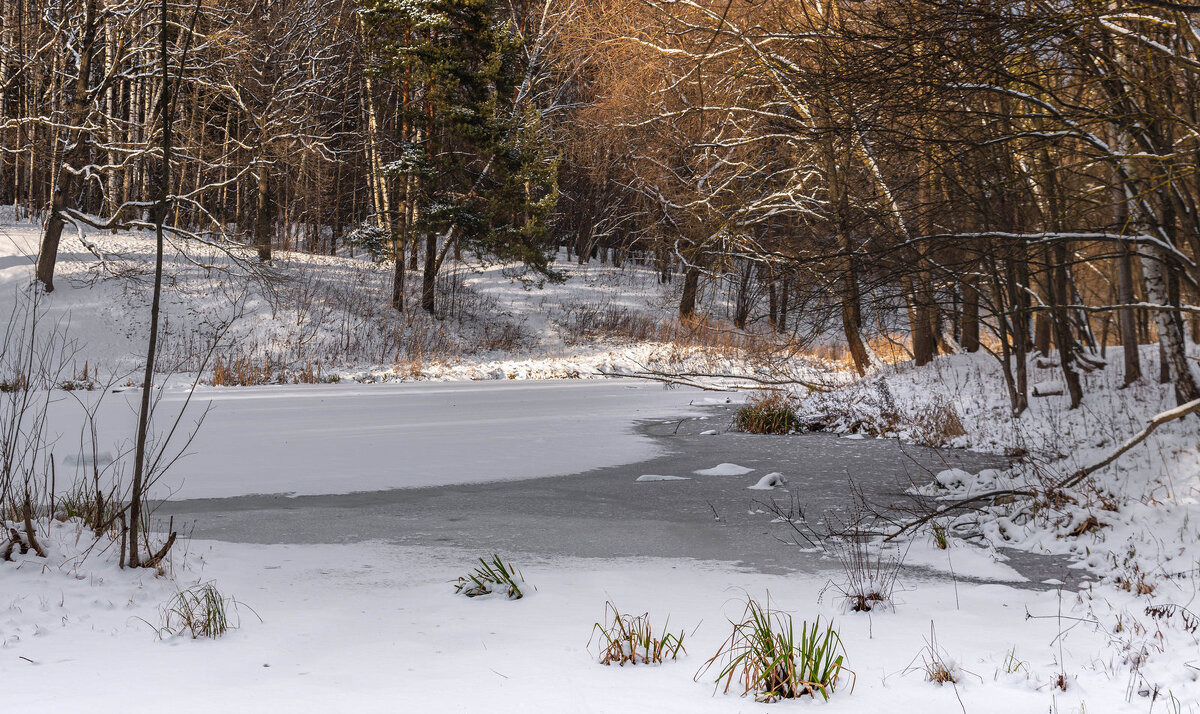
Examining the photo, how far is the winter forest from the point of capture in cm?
370

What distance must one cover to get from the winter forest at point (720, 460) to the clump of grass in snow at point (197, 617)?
0.03 metres

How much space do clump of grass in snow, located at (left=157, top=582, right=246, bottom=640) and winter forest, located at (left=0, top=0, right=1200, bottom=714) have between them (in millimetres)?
25

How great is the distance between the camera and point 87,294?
771 inches

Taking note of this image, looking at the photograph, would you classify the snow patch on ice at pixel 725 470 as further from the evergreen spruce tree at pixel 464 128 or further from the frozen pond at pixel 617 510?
the evergreen spruce tree at pixel 464 128

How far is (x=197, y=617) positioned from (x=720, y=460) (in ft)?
21.0

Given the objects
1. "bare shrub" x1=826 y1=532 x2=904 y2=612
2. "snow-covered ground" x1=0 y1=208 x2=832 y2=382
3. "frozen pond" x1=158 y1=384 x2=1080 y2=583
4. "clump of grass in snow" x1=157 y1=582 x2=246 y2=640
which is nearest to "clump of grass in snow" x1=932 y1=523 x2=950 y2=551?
"bare shrub" x1=826 y1=532 x2=904 y2=612

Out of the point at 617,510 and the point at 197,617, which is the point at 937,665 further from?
the point at 617,510

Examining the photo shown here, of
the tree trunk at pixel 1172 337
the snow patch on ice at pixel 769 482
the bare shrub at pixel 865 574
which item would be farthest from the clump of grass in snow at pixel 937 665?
the tree trunk at pixel 1172 337

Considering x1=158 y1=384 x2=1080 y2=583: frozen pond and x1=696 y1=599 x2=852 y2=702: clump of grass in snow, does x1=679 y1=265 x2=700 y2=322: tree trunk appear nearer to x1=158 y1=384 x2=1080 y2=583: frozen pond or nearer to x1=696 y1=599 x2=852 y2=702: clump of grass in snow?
x1=158 y1=384 x2=1080 y2=583: frozen pond

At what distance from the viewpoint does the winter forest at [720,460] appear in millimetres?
3701

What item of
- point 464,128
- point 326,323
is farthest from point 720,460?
point 464,128

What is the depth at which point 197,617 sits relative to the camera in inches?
162

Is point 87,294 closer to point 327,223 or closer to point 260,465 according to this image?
point 260,465

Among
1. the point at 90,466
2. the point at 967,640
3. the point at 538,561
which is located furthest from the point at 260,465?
the point at 967,640
